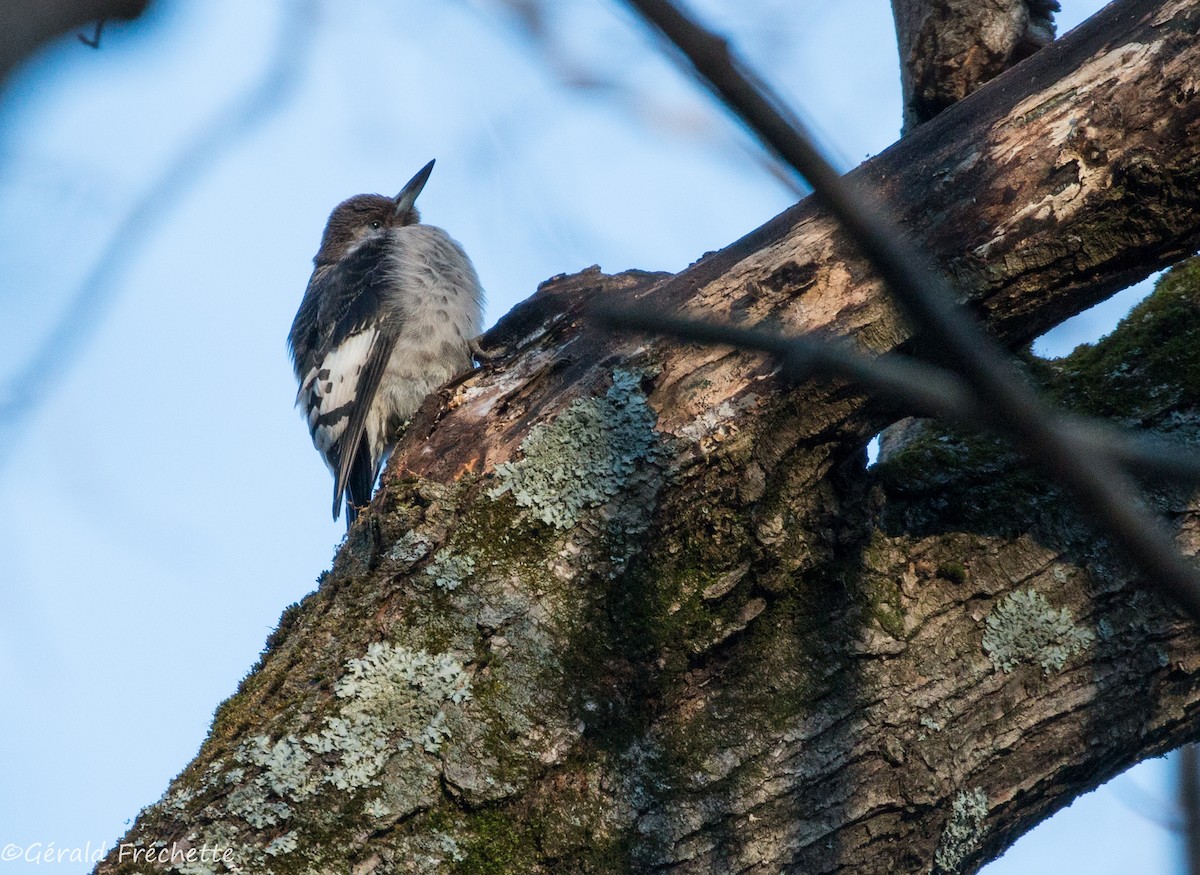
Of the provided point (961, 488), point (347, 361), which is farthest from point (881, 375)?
point (347, 361)

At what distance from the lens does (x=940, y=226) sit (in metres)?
2.21

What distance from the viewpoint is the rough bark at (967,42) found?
288 centimetres

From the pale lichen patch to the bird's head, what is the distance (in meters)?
4.40

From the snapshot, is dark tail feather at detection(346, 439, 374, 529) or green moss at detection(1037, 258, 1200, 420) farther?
dark tail feather at detection(346, 439, 374, 529)

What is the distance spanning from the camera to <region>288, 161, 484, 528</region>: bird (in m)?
4.30

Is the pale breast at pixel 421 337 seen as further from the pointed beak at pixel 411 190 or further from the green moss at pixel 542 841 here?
the green moss at pixel 542 841

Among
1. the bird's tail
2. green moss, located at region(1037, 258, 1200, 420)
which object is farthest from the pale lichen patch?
the bird's tail

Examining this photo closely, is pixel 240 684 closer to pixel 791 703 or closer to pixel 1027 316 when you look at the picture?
pixel 791 703

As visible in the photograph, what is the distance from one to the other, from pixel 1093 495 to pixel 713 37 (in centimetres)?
46

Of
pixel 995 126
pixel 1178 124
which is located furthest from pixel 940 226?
pixel 1178 124

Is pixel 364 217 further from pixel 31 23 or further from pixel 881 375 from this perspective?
pixel 881 375

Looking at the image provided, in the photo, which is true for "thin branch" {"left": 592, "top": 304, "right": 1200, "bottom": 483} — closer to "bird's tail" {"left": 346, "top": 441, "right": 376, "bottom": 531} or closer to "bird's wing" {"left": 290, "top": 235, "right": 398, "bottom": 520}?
"bird's wing" {"left": 290, "top": 235, "right": 398, "bottom": 520}

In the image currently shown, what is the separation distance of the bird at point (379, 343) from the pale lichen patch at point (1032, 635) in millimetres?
2411

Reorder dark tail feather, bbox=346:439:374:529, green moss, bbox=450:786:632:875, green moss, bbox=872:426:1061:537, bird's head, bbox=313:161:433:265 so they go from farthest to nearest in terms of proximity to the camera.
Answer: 1. bird's head, bbox=313:161:433:265
2. dark tail feather, bbox=346:439:374:529
3. green moss, bbox=872:426:1061:537
4. green moss, bbox=450:786:632:875
